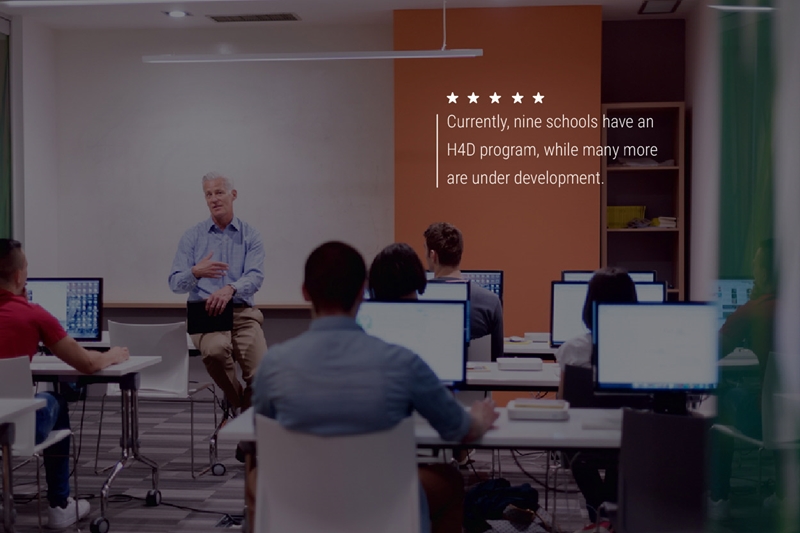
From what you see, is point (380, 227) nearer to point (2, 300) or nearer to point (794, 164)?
point (2, 300)

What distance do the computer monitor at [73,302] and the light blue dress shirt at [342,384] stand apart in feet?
9.89

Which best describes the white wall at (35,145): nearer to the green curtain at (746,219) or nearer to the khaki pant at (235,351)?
the khaki pant at (235,351)

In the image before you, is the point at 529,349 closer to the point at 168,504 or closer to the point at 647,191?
the point at 168,504

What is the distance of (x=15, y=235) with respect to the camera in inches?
278

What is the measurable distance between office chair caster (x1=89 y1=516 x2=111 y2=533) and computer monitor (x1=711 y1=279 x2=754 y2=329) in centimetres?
346

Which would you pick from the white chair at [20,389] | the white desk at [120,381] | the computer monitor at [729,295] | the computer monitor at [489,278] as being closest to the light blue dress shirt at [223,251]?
the white desk at [120,381]

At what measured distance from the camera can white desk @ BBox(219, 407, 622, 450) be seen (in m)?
2.39

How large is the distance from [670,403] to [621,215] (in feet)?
13.8

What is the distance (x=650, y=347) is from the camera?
279 cm

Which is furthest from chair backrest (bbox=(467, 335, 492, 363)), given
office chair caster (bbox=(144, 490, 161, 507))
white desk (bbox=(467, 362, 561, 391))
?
office chair caster (bbox=(144, 490, 161, 507))

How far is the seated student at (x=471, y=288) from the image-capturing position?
4.17 meters

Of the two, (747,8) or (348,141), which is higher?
(348,141)

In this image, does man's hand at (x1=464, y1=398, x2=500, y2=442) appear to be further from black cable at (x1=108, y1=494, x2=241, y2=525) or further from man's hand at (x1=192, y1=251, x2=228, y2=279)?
man's hand at (x1=192, y1=251, x2=228, y2=279)

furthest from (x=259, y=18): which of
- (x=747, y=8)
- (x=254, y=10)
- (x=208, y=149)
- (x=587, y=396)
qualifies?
(x=747, y=8)
